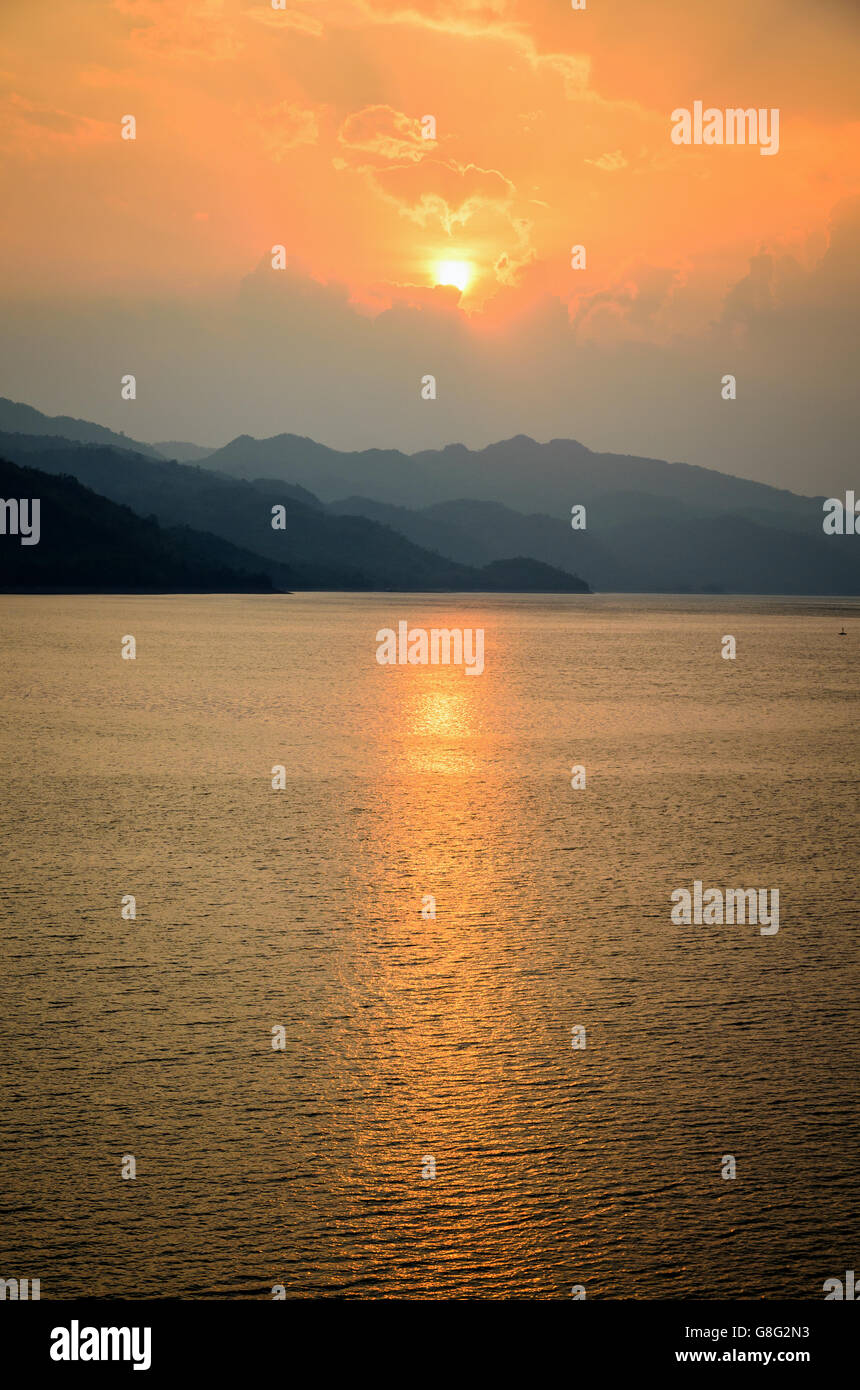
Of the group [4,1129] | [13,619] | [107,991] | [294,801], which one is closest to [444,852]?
[294,801]

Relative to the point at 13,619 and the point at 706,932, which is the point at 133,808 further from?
the point at 13,619

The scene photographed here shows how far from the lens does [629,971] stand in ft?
43.0

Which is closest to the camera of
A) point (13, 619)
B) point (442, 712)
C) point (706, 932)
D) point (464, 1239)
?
point (464, 1239)

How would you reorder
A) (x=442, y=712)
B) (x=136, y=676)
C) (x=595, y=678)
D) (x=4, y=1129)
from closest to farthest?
(x=4, y=1129) → (x=442, y=712) → (x=136, y=676) → (x=595, y=678)

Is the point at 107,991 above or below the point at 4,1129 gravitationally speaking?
above

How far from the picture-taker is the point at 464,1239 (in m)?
7.62

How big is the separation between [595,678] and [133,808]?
1662 inches

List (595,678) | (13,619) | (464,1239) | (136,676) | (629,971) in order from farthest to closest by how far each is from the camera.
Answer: (13,619) < (595,678) < (136,676) < (629,971) < (464,1239)

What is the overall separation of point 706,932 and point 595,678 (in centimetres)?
4790

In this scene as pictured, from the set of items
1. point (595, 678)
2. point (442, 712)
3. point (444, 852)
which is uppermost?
point (595, 678)

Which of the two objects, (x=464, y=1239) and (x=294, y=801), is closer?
(x=464, y=1239)
